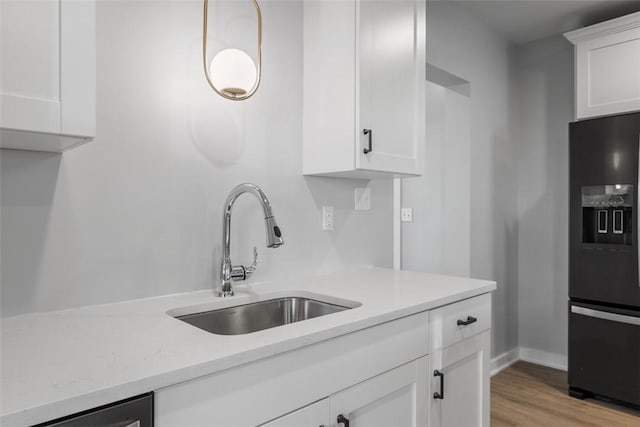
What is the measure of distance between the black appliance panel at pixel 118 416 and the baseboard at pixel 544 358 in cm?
340

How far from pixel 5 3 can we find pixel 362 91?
1.13 meters

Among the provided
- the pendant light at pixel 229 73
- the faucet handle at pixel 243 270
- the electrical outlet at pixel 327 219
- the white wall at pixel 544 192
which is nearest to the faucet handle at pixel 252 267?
the faucet handle at pixel 243 270

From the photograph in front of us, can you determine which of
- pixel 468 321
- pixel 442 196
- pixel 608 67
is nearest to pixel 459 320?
pixel 468 321

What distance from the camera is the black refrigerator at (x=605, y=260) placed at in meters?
2.45

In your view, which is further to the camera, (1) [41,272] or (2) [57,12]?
(1) [41,272]

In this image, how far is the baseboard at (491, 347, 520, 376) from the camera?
10.4ft

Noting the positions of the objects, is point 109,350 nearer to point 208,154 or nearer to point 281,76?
point 208,154

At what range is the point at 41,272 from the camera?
1.17m

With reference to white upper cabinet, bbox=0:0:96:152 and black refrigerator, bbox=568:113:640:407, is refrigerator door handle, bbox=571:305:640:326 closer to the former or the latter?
black refrigerator, bbox=568:113:640:407

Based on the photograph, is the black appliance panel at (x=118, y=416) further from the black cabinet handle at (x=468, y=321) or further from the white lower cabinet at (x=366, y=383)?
the black cabinet handle at (x=468, y=321)

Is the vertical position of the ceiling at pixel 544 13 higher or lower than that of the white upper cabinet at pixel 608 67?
higher

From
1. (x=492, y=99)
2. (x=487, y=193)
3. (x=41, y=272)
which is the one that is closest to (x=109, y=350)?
(x=41, y=272)

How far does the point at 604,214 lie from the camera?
259cm

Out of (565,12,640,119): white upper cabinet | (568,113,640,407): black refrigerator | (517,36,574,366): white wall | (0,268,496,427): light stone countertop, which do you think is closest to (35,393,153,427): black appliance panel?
(0,268,496,427): light stone countertop
